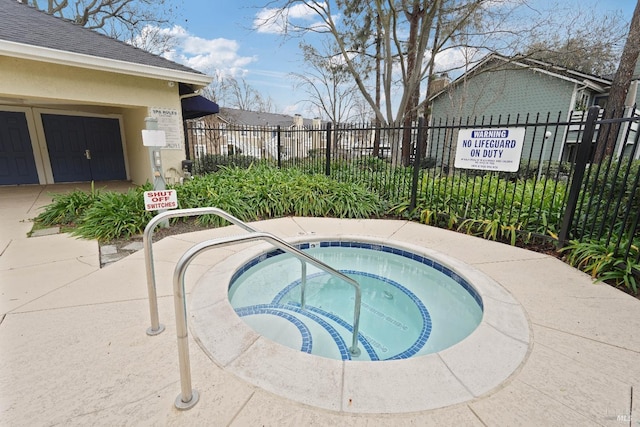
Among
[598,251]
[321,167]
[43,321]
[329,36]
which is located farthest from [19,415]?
[329,36]

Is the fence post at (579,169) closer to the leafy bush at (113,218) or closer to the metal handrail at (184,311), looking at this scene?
the metal handrail at (184,311)

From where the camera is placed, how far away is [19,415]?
59.2 inches

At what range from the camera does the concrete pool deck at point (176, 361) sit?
154 centimetres

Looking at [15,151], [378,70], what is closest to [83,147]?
[15,151]

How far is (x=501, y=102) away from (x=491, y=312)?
53.8ft

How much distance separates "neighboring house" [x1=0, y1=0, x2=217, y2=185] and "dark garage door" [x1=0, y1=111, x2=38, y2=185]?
0.02 meters

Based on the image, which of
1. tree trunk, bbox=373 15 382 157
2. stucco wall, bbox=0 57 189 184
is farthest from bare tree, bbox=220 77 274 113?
stucco wall, bbox=0 57 189 184

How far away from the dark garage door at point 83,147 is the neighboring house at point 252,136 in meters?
2.34

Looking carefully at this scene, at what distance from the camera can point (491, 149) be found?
439cm

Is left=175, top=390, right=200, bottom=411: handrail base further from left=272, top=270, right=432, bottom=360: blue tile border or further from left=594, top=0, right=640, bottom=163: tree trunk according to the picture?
left=594, top=0, right=640, bottom=163: tree trunk

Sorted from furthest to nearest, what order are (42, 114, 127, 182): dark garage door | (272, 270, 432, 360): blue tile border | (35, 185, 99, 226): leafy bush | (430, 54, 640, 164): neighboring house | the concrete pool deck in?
(430, 54, 640, 164): neighboring house → (42, 114, 127, 182): dark garage door → (35, 185, 99, 226): leafy bush → (272, 270, 432, 360): blue tile border → the concrete pool deck

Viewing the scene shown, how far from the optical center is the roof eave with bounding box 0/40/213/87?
15.0 ft

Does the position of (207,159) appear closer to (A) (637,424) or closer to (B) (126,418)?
(B) (126,418)

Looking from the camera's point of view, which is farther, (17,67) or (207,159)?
(207,159)
